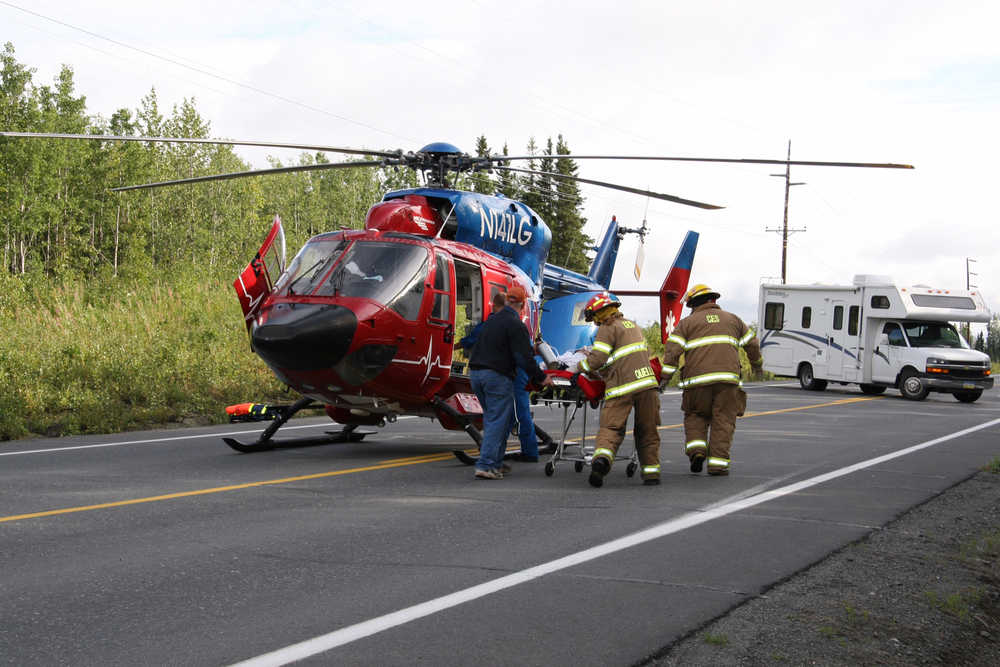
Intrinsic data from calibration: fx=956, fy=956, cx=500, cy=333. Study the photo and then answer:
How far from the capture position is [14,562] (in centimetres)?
573

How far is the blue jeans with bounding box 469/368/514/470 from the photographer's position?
31.9ft

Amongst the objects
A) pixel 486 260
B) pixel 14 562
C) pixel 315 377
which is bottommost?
pixel 14 562

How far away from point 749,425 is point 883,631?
39.1 feet

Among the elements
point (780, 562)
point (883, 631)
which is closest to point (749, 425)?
point (780, 562)

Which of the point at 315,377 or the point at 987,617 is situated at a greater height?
the point at 315,377

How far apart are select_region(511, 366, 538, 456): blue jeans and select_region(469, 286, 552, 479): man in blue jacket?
0.36 meters

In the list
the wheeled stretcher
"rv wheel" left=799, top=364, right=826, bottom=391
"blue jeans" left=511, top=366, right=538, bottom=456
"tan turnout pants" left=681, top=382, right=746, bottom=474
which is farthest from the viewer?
"rv wheel" left=799, top=364, right=826, bottom=391

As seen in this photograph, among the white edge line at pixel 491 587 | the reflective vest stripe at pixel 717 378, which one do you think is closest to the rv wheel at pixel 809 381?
the reflective vest stripe at pixel 717 378

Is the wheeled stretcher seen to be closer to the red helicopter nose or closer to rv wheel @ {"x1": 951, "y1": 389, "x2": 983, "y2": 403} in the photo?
the red helicopter nose

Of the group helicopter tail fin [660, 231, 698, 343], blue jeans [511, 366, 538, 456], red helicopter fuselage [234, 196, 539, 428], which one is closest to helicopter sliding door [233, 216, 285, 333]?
red helicopter fuselage [234, 196, 539, 428]

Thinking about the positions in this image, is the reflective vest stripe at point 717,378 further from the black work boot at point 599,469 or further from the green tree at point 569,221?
the green tree at point 569,221

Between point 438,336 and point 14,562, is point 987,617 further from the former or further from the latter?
point 438,336

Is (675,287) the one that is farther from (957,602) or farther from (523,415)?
(957,602)

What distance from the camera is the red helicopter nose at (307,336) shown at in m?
9.65
